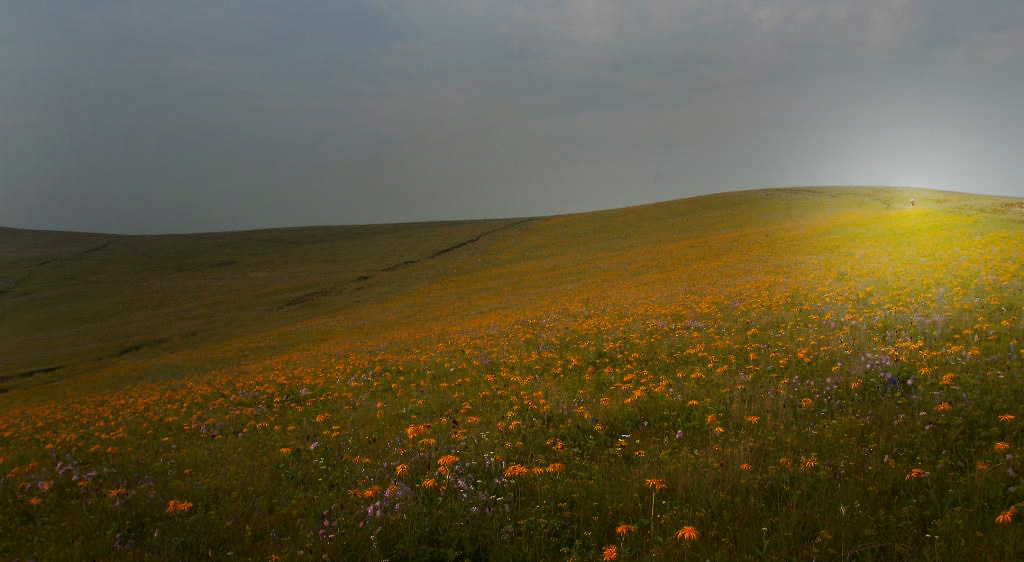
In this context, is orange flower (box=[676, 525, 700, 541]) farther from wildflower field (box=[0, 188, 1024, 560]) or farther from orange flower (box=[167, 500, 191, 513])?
orange flower (box=[167, 500, 191, 513])

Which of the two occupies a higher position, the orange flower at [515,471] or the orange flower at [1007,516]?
the orange flower at [1007,516]

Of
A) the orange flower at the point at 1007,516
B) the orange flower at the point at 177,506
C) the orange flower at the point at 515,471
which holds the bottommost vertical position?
the orange flower at the point at 177,506

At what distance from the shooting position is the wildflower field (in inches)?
205

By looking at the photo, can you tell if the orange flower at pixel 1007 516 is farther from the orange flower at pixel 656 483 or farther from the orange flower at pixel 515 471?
the orange flower at pixel 515 471

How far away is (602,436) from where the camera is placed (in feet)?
25.7

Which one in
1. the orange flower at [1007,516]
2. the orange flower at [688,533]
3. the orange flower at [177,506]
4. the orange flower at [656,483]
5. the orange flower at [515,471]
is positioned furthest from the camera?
the orange flower at [177,506]

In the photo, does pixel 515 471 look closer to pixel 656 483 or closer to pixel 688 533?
pixel 656 483

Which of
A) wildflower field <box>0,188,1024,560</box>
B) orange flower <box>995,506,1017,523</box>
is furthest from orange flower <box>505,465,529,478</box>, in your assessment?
orange flower <box>995,506,1017,523</box>

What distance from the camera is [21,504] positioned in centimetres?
A: 738

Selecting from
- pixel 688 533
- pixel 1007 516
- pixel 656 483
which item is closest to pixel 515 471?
pixel 656 483

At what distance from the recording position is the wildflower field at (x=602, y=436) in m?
5.20

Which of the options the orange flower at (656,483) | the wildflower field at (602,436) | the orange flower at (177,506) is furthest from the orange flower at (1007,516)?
the orange flower at (177,506)

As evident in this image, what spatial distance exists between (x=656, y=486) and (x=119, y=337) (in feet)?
181

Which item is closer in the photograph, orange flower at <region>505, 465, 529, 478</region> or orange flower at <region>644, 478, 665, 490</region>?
orange flower at <region>644, 478, 665, 490</region>
